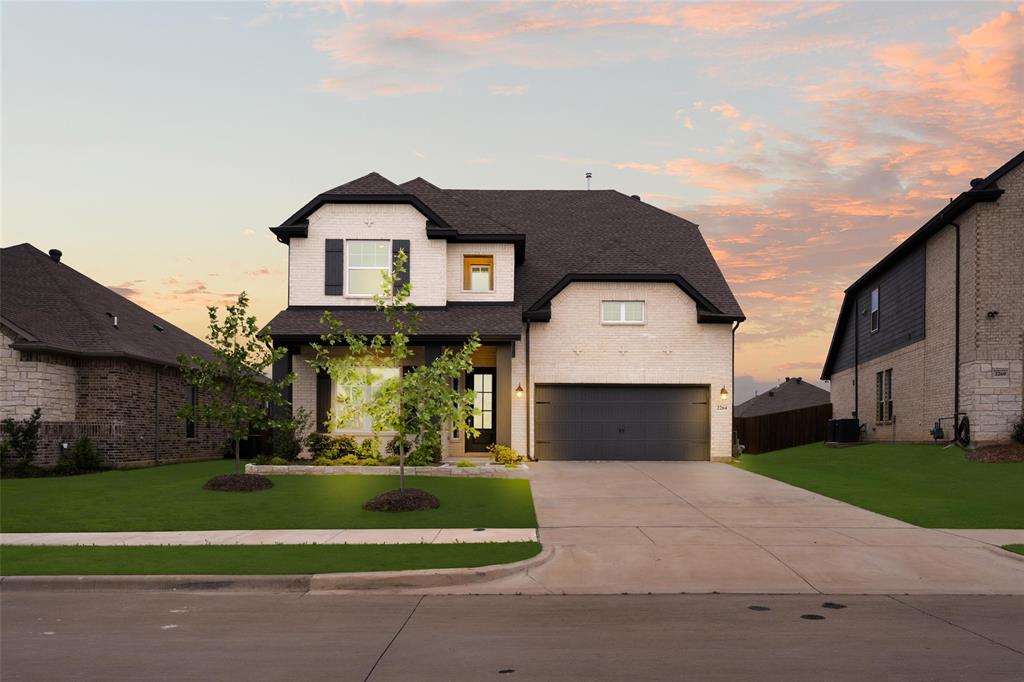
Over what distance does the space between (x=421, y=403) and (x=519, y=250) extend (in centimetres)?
1339

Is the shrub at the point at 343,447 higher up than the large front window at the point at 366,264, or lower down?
lower down

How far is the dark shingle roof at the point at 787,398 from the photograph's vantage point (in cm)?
6362

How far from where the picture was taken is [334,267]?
90.1 feet

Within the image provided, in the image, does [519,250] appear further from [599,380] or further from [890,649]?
[890,649]

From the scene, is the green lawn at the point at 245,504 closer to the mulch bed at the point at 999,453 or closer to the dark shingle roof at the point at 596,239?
the dark shingle roof at the point at 596,239

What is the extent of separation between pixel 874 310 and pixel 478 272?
61.9 feet

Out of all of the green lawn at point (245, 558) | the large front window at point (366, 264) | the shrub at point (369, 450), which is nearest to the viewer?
the green lawn at point (245, 558)

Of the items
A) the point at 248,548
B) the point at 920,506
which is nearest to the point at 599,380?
the point at 920,506

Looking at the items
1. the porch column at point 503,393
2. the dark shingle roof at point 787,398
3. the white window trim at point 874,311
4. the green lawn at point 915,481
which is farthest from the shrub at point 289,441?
the dark shingle roof at point 787,398

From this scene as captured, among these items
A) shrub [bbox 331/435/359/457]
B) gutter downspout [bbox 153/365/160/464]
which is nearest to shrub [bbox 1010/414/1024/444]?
shrub [bbox 331/435/359/457]

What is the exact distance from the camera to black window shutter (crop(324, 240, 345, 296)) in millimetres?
27359

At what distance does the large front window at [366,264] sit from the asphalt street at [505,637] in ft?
58.2

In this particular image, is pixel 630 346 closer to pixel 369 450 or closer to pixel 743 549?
pixel 369 450

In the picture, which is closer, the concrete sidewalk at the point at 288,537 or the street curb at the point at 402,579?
the street curb at the point at 402,579
